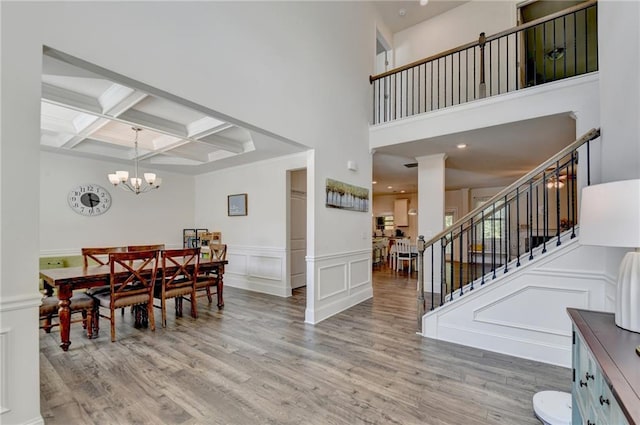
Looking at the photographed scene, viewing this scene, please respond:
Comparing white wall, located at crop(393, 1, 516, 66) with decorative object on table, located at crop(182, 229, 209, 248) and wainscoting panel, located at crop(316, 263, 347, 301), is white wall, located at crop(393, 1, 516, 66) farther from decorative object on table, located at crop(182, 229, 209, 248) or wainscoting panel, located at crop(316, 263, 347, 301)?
decorative object on table, located at crop(182, 229, 209, 248)

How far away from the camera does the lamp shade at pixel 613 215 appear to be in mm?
1239

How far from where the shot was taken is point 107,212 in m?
5.74

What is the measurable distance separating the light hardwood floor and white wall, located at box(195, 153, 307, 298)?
6.21 ft

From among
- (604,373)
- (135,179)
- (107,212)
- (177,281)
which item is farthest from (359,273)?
(107,212)

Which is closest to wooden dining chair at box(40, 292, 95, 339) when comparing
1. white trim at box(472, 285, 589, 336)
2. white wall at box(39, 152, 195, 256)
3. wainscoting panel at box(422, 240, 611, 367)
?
white wall at box(39, 152, 195, 256)

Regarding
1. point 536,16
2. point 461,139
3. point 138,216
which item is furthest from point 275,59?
point 536,16

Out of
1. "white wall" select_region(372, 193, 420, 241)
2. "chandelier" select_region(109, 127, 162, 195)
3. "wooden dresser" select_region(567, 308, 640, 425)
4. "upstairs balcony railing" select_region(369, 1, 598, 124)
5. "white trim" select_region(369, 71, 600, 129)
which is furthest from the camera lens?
"white wall" select_region(372, 193, 420, 241)

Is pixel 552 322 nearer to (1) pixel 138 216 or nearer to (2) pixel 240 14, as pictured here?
(2) pixel 240 14

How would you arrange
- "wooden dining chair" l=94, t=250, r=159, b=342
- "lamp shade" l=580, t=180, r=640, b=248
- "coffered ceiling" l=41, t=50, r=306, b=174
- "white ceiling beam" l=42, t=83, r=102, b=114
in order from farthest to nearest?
1. "wooden dining chair" l=94, t=250, r=159, b=342
2. "white ceiling beam" l=42, t=83, r=102, b=114
3. "coffered ceiling" l=41, t=50, r=306, b=174
4. "lamp shade" l=580, t=180, r=640, b=248

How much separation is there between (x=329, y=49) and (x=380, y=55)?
9.48ft

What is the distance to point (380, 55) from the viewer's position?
21.4ft

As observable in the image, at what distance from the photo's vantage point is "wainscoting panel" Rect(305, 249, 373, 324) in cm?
375

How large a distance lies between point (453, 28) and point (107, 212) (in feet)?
26.2

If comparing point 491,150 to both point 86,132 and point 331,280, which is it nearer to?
point 331,280
